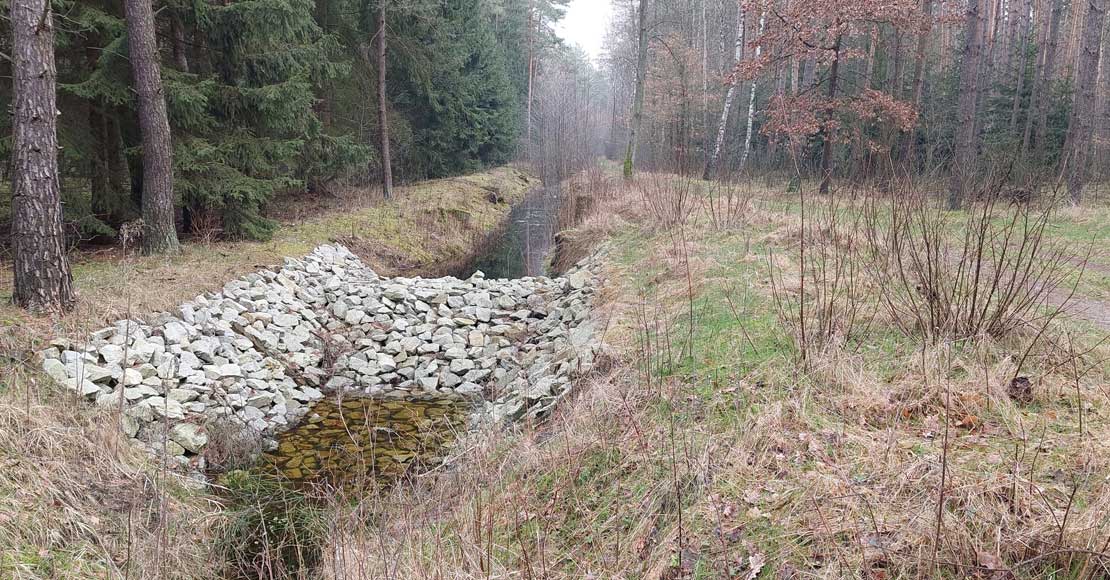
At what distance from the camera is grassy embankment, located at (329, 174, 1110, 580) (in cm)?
213

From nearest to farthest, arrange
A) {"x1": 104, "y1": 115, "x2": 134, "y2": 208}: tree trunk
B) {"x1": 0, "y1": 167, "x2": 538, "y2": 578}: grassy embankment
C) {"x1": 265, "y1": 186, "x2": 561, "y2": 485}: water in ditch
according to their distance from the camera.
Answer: {"x1": 0, "y1": 167, "x2": 538, "y2": 578}: grassy embankment, {"x1": 265, "y1": 186, "x2": 561, "y2": 485}: water in ditch, {"x1": 104, "y1": 115, "x2": 134, "y2": 208}: tree trunk

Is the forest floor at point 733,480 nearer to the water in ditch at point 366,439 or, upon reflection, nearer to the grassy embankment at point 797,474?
Result: the grassy embankment at point 797,474

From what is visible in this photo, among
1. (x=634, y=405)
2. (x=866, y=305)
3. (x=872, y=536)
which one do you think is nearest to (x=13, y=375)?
(x=634, y=405)

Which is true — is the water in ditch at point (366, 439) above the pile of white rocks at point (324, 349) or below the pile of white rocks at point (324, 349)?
below

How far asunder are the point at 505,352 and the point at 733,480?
474 cm

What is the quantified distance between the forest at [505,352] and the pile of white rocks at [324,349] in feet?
0.15

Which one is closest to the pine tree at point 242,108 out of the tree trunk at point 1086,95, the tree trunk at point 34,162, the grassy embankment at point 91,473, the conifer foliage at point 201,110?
the conifer foliage at point 201,110

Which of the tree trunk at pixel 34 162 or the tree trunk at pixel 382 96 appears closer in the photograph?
the tree trunk at pixel 34 162

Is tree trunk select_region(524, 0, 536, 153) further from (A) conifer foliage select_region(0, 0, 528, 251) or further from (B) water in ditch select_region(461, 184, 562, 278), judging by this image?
(A) conifer foliage select_region(0, 0, 528, 251)

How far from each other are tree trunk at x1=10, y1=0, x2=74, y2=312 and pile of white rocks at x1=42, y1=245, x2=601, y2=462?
2.48ft

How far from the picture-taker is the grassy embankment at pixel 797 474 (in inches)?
83.8

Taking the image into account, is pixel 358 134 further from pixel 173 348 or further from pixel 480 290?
pixel 173 348

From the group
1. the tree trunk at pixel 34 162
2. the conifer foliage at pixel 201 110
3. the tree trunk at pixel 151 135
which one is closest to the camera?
the tree trunk at pixel 34 162

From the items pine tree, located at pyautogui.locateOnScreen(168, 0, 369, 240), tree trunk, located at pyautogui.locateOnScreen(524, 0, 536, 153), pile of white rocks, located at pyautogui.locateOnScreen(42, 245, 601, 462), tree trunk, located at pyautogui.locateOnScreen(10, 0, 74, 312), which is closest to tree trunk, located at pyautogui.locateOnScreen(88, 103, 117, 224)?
pine tree, located at pyautogui.locateOnScreen(168, 0, 369, 240)
